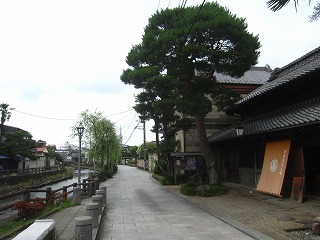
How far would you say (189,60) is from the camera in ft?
52.6

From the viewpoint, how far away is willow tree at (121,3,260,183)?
15023 mm

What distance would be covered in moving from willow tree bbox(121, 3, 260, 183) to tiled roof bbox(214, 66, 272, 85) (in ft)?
32.0

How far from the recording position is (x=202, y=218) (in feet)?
34.4

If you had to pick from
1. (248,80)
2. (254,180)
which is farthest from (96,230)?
(248,80)

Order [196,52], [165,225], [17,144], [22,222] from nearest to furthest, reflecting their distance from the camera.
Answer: [165,225] < [22,222] < [196,52] < [17,144]

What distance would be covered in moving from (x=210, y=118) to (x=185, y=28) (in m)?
12.0

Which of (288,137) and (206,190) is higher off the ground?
(288,137)

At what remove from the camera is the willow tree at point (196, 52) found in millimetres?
15023

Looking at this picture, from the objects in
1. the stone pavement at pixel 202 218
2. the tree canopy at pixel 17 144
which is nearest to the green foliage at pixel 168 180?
the stone pavement at pixel 202 218

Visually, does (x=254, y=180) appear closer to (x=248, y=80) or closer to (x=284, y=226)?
(x=284, y=226)

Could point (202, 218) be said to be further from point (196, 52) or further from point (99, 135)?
point (99, 135)

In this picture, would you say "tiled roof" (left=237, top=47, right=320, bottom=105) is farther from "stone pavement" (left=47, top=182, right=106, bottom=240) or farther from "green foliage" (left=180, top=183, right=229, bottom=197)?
"stone pavement" (left=47, top=182, right=106, bottom=240)

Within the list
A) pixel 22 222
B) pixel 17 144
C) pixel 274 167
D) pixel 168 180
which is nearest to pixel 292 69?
pixel 274 167

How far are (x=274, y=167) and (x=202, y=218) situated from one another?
206 inches
